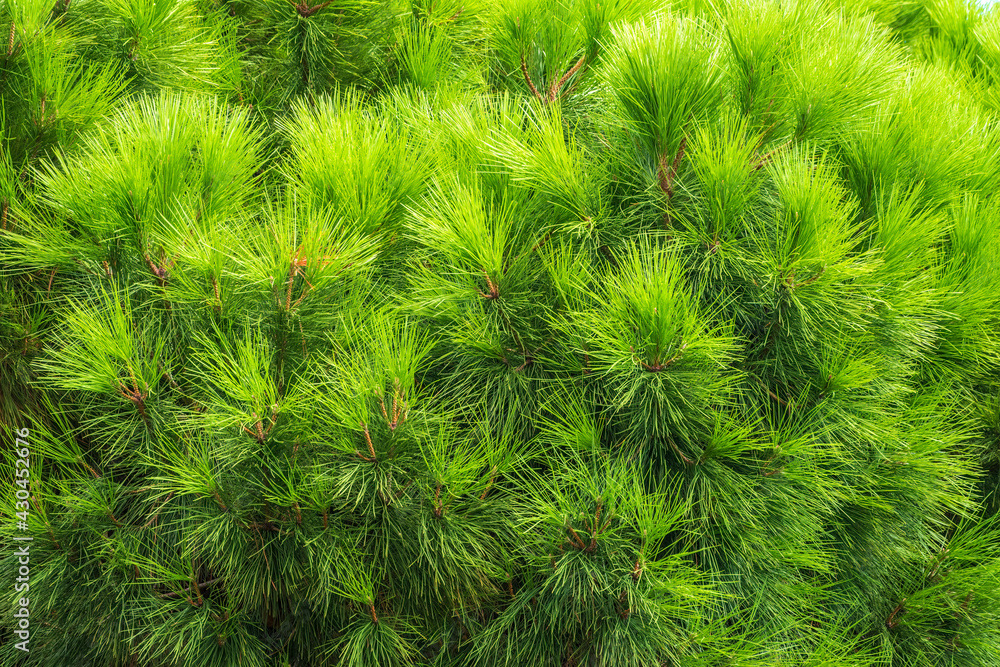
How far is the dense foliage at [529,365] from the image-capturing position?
0.86 m

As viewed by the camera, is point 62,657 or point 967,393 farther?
point 967,393

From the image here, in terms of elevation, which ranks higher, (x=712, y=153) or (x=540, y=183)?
(x=712, y=153)

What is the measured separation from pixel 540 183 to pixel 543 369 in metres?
0.22

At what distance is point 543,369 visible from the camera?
95 centimetres

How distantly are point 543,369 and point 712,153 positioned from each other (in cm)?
31

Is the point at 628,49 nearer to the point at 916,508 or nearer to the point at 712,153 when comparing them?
the point at 712,153

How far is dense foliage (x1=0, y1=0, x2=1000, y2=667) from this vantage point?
0.86 meters

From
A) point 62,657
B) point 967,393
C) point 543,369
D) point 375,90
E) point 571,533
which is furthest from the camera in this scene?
point 375,90

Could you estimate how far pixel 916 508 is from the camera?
1.07 meters

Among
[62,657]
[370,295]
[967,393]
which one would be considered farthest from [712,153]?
[62,657]

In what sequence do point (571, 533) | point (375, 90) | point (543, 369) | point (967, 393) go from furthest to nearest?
point (375, 90), point (967, 393), point (543, 369), point (571, 533)

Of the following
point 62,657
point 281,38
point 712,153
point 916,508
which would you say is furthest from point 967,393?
point 62,657

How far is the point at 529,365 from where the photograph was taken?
3.16 ft

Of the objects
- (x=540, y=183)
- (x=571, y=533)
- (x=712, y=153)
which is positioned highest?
(x=712, y=153)
